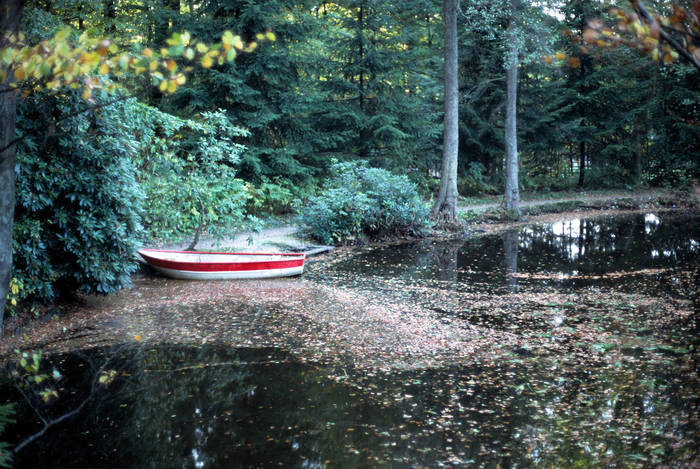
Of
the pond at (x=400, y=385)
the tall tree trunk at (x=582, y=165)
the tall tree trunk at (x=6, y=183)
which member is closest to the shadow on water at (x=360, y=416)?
the pond at (x=400, y=385)

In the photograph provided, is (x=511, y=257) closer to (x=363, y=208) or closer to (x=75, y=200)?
(x=363, y=208)

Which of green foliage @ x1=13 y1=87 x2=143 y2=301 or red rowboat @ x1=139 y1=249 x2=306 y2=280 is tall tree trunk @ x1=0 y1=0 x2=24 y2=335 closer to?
green foliage @ x1=13 y1=87 x2=143 y2=301

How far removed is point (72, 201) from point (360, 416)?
200 inches

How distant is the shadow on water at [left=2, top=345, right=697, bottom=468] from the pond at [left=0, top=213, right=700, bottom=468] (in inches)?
0.7

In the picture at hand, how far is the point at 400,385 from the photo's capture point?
5.34 m

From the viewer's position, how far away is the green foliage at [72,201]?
6859mm

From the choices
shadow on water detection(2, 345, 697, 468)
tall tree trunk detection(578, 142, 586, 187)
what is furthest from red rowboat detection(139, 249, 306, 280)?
tall tree trunk detection(578, 142, 586, 187)

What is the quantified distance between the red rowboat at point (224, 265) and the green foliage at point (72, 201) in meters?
2.08

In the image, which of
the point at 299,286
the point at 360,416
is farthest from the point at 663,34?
the point at 299,286

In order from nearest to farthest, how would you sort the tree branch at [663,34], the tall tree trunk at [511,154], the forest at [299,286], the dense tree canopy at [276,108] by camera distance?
the tree branch at [663,34] → the dense tree canopy at [276,108] → the forest at [299,286] → the tall tree trunk at [511,154]

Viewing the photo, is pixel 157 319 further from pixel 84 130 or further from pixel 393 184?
pixel 393 184

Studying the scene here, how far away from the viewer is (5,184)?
13.0ft

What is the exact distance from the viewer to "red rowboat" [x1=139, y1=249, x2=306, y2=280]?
1022 centimetres

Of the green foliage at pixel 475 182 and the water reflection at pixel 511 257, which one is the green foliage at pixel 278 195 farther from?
the green foliage at pixel 475 182
